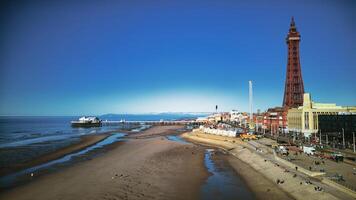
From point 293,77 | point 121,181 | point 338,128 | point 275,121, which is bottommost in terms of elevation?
point 121,181

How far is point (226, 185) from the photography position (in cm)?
2647

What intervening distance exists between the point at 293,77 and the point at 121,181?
8607cm

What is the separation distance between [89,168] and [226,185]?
1725 centimetres

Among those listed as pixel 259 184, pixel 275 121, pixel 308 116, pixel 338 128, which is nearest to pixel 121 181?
pixel 259 184

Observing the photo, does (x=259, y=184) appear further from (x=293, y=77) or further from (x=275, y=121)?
(x=293, y=77)

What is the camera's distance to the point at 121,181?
1079 inches

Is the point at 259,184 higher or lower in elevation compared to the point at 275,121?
lower

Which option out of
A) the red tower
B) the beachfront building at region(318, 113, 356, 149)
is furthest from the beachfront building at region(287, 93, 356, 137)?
the red tower

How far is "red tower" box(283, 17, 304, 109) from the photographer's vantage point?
95438 millimetres

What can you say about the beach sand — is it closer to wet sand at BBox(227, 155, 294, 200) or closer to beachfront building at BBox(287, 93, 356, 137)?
wet sand at BBox(227, 155, 294, 200)

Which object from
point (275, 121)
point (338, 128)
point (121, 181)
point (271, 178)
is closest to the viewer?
point (271, 178)

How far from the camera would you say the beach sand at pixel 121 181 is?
23156 millimetres

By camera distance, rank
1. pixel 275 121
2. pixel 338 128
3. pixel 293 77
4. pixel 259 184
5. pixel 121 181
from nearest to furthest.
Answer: pixel 259 184 < pixel 121 181 < pixel 338 128 < pixel 275 121 < pixel 293 77

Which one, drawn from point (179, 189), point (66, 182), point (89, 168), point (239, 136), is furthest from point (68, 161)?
point (239, 136)
